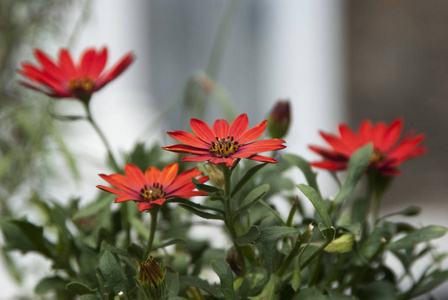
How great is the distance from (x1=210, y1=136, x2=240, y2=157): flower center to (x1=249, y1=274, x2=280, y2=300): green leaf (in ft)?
0.18

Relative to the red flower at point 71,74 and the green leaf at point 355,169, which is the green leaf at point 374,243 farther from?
the red flower at point 71,74

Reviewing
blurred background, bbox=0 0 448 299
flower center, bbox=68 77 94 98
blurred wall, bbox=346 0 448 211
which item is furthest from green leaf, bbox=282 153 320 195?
blurred wall, bbox=346 0 448 211

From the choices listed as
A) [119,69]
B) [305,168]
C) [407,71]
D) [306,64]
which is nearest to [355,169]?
[305,168]

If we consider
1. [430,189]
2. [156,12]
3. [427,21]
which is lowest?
[430,189]

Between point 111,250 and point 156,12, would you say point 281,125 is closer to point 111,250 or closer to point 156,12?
point 111,250

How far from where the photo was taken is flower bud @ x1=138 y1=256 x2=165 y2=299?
0.65 ft

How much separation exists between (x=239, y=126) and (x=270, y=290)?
0.22ft

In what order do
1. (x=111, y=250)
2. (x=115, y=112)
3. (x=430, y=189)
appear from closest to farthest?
(x=111, y=250), (x=115, y=112), (x=430, y=189)

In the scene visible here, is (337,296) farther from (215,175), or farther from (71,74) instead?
(71,74)

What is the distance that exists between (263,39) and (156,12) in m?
0.35

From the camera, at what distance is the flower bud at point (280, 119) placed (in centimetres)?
30

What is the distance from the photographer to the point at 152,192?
8.6 inches

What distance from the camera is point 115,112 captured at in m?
1.02

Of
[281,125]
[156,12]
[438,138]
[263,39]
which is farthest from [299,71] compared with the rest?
[281,125]
